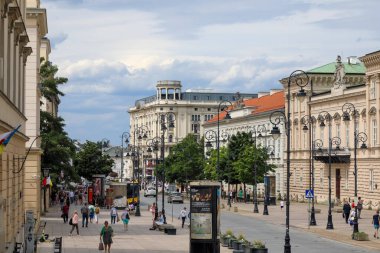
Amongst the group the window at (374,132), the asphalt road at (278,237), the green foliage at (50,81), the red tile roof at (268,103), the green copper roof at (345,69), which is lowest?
the asphalt road at (278,237)

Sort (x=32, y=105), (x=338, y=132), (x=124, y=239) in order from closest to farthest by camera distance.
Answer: (x=124, y=239)
(x=32, y=105)
(x=338, y=132)

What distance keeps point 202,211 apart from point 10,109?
29.1 feet

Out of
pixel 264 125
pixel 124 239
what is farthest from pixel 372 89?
pixel 124 239

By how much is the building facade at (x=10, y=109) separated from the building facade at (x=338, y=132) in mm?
40312

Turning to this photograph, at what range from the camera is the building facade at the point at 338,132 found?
86.4 metres

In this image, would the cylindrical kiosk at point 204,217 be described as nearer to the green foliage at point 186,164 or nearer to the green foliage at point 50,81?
the green foliage at point 50,81

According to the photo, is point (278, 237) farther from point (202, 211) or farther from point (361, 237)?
point (202, 211)

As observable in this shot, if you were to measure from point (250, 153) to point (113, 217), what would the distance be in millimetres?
41743

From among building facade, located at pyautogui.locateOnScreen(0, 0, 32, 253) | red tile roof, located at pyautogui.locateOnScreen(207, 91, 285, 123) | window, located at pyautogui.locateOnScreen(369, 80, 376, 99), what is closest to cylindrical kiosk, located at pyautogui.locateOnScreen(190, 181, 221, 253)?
building facade, located at pyautogui.locateOnScreen(0, 0, 32, 253)

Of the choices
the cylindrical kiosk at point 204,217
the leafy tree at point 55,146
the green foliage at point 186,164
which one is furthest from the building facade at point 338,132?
the cylindrical kiosk at point 204,217

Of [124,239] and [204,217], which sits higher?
[204,217]

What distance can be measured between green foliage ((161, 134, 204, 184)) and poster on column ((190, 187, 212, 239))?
9517 cm

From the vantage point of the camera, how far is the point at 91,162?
12438 cm

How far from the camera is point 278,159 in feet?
387
